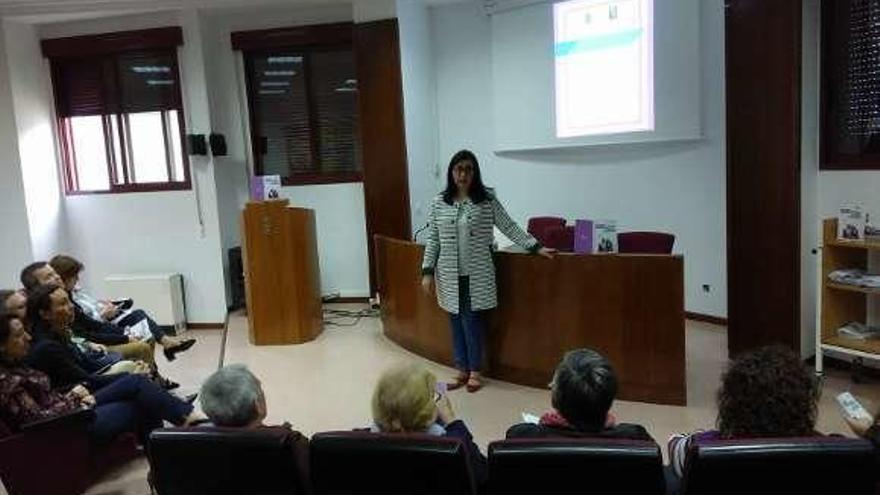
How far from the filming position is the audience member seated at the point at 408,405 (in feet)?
6.23

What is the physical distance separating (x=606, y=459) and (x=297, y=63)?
5549 millimetres

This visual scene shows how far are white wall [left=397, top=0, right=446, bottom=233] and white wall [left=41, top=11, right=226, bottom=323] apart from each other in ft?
5.74

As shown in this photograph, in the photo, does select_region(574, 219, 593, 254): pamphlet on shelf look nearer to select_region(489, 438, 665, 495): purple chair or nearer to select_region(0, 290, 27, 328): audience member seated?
select_region(489, 438, 665, 495): purple chair

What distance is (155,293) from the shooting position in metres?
5.99

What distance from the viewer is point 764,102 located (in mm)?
3945

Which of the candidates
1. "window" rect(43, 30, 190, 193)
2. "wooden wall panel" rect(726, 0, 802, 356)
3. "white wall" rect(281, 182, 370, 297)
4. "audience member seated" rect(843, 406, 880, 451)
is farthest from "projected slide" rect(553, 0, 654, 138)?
"audience member seated" rect(843, 406, 880, 451)

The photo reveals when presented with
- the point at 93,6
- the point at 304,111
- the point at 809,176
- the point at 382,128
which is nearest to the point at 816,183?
the point at 809,176

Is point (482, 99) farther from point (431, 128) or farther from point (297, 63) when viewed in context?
point (297, 63)

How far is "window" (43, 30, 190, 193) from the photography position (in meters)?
6.05

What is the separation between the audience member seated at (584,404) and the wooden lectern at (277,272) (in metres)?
3.60

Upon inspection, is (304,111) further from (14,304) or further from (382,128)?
(14,304)

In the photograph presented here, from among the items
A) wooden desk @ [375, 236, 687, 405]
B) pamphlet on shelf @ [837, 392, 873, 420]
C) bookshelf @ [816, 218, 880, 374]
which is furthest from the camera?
bookshelf @ [816, 218, 880, 374]

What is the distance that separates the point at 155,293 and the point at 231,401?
14.3ft

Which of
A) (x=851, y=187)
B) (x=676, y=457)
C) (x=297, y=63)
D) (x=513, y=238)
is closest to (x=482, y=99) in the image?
(x=297, y=63)
